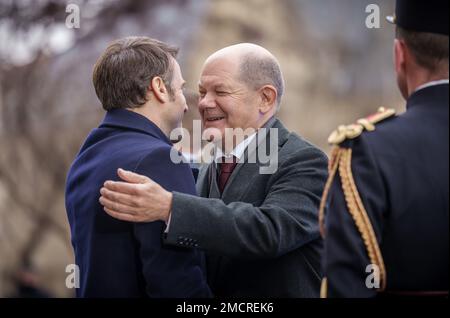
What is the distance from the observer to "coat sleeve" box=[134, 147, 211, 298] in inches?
115

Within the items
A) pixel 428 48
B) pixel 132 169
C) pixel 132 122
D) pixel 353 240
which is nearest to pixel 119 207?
pixel 132 169

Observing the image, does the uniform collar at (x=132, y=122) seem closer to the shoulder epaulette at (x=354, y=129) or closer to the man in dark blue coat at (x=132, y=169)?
the man in dark blue coat at (x=132, y=169)

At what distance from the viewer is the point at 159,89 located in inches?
127

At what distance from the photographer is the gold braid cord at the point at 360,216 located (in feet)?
8.04

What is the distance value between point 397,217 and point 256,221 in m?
0.70

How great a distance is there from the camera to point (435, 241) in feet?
8.15

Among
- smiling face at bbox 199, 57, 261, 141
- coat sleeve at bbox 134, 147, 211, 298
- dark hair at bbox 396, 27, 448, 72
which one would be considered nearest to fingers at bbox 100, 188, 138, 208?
coat sleeve at bbox 134, 147, 211, 298

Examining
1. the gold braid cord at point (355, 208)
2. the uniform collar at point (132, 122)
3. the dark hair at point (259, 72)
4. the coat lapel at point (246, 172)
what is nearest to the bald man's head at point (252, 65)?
the dark hair at point (259, 72)

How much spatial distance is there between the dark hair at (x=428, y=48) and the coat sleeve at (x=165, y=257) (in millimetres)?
1038

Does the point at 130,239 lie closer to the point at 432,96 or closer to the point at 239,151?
the point at 239,151
